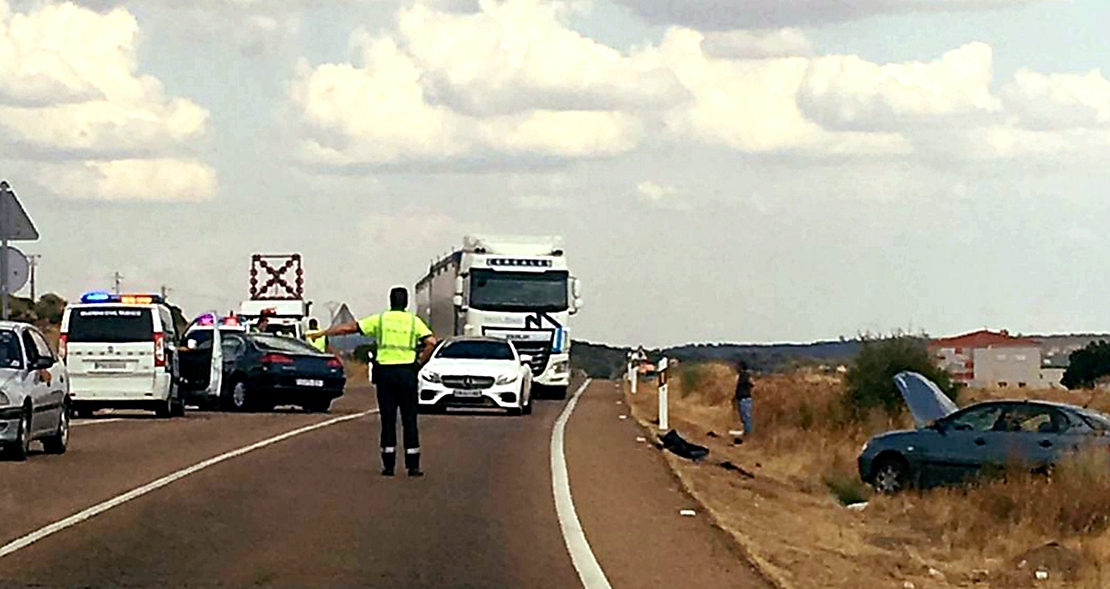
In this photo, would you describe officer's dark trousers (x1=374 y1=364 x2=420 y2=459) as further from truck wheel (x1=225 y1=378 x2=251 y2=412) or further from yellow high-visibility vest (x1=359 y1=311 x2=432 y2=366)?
truck wheel (x1=225 y1=378 x2=251 y2=412)

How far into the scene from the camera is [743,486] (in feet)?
74.4

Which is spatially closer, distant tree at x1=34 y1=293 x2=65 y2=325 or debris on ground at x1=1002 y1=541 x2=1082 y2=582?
debris on ground at x1=1002 y1=541 x2=1082 y2=582

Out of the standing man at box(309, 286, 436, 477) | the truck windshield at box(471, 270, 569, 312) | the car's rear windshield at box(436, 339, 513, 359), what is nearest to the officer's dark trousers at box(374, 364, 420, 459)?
the standing man at box(309, 286, 436, 477)

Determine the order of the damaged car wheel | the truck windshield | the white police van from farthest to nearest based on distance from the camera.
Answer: the truck windshield, the white police van, the damaged car wheel

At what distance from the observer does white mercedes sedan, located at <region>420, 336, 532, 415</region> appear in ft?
114

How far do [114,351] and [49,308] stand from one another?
50395 millimetres

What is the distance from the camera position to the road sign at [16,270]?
24.8 metres

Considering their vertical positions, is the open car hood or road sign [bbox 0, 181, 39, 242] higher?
road sign [bbox 0, 181, 39, 242]

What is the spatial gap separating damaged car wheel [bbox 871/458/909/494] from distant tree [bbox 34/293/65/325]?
49097 millimetres

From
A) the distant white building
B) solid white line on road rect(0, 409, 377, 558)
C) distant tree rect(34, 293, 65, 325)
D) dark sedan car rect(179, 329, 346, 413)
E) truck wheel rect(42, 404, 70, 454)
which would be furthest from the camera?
distant tree rect(34, 293, 65, 325)

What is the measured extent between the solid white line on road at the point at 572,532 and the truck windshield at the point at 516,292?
20.2 metres

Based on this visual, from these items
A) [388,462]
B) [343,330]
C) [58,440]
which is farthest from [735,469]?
[58,440]

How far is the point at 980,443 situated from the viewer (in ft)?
77.0

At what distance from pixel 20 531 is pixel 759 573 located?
542cm
